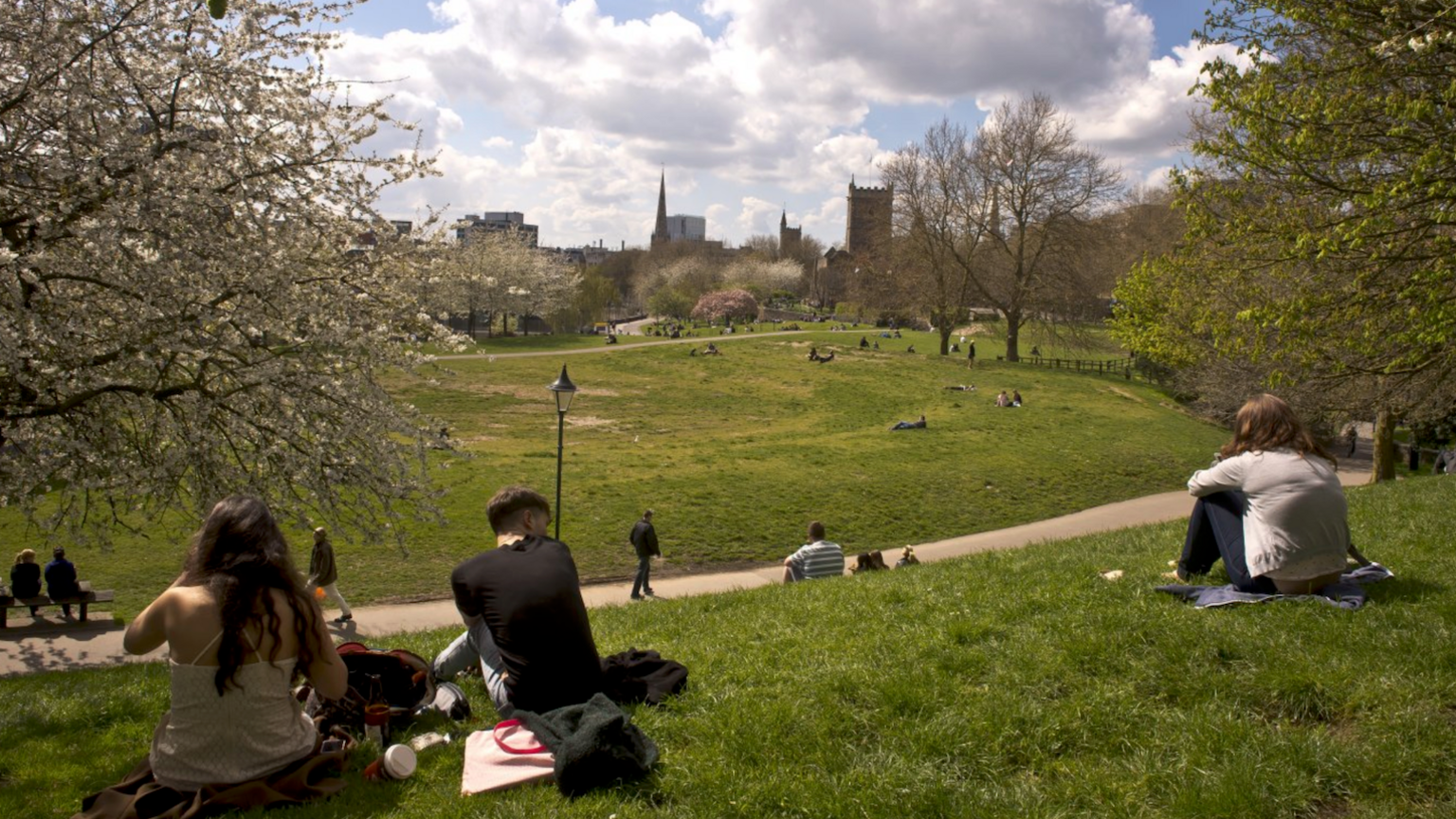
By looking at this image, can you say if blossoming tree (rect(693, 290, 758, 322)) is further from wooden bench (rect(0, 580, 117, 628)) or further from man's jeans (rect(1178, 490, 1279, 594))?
man's jeans (rect(1178, 490, 1279, 594))

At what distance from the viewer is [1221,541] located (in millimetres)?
6184

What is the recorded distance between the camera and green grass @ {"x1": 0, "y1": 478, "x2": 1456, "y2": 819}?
142 inches

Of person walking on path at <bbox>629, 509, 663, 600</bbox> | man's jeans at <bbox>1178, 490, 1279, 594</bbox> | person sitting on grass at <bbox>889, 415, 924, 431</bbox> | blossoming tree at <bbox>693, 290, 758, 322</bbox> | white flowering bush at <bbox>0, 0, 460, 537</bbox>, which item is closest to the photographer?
man's jeans at <bbox>1178, 490, 1279, 594</bbox>

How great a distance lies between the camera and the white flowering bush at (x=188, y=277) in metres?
8.19

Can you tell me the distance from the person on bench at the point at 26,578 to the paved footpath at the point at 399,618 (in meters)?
0.41

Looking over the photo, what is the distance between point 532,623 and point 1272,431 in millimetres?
5001

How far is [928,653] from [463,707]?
2.65 metres

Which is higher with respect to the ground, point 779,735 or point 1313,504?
point 1313,504

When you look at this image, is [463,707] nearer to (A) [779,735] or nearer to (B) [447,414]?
(A) [779,735]

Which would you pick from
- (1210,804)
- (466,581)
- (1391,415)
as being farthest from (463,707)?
(1391,415)

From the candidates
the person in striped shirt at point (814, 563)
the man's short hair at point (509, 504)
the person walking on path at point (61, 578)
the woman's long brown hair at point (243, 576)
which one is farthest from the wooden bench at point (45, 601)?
the woman's long brown hair at point (243, 576)

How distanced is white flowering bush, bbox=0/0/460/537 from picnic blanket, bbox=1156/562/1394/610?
312 inches

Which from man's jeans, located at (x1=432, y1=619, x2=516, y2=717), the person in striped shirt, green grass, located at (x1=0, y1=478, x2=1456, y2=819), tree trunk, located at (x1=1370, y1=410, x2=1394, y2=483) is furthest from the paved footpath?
tree trunk, located at (x1=1370, y1=410, x2=1394, y2=483)

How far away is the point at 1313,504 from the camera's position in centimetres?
561
